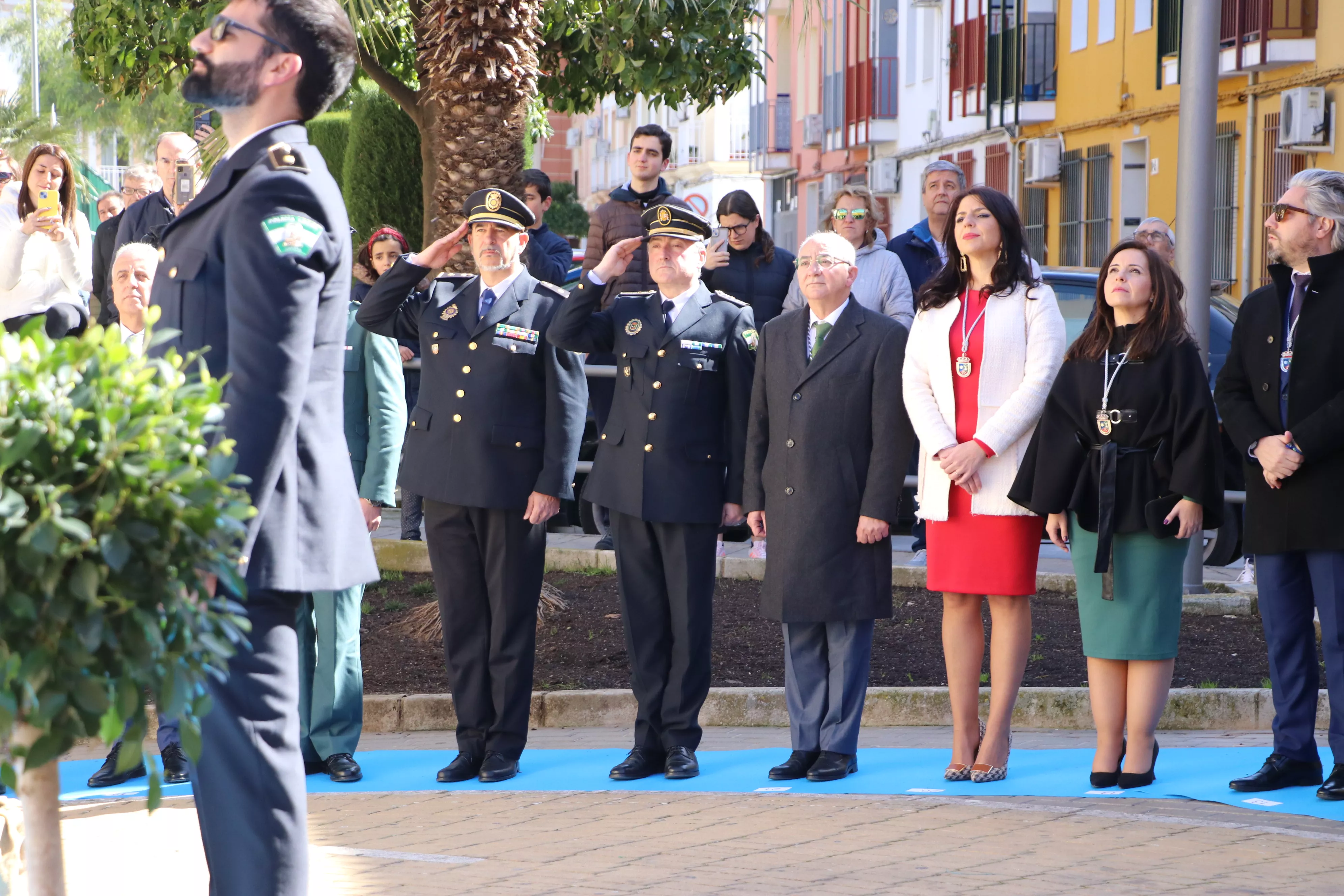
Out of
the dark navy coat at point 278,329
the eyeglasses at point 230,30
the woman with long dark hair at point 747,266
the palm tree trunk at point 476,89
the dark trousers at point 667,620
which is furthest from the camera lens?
the woman with long dark hair at point 747,266

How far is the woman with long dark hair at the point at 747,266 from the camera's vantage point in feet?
31.6

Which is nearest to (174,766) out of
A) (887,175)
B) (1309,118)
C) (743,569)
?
(743,569)

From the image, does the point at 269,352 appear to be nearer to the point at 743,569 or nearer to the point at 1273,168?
the point at 743,569

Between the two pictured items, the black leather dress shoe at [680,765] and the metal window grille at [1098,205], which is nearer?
the black leather dress shoe at [680,765]

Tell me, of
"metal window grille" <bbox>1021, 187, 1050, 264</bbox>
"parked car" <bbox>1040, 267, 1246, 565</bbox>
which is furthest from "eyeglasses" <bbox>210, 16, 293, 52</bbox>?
"metal window grille" <bbox>1021, 187, 1050, 264</bbox>

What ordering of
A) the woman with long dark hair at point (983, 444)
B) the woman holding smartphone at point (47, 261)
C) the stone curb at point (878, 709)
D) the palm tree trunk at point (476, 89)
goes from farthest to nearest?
the palm tree trunk at point (476, 89) < the woman holding smartphone at point (47, 261) < the stone curb at point (878, 709) < the woman with long dark hair at point (983, 444)

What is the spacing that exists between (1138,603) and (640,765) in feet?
6.41

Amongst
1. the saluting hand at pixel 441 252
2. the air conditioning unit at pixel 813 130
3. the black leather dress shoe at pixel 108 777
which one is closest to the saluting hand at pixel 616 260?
the saluting hand at pixel 441 252

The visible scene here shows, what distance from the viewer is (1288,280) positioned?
21.2 ft

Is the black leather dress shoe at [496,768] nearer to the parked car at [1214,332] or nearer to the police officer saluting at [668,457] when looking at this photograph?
the police officer saluting at [668,457]

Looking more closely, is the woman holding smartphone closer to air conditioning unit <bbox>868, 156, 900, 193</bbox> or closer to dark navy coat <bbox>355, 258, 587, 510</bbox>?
dark navy coat <bbox>355, 258, 587, 510</bbox>

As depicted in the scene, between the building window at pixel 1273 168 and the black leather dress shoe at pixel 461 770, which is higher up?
the building window at pixel 1273 168

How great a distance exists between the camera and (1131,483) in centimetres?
632

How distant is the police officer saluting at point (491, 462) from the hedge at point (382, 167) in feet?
51.8
